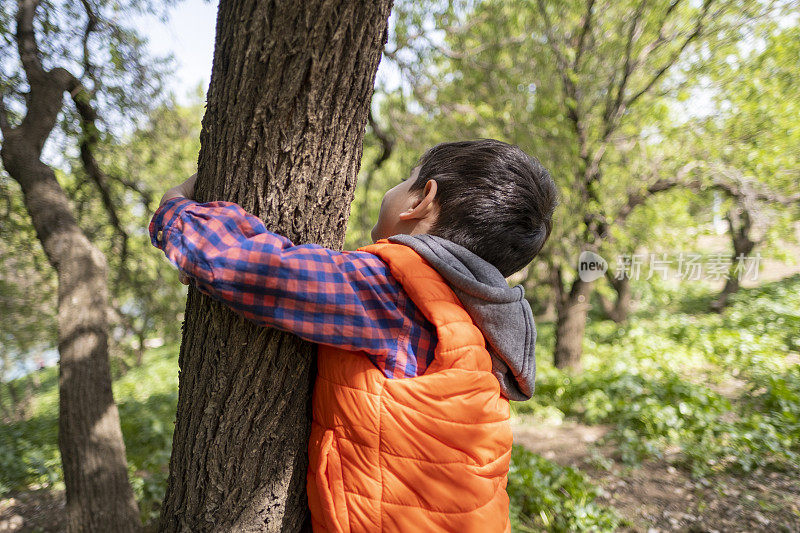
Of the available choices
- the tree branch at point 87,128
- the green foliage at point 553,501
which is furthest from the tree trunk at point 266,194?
the tree branch at point 87,128

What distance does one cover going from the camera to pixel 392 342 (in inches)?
42.1

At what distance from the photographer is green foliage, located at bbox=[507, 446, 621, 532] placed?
10.4 feet

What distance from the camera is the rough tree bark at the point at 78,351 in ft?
8.73

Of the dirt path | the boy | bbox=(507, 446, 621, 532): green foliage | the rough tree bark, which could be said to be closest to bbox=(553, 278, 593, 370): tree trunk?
the dirt path

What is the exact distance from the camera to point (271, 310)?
1.00 metres

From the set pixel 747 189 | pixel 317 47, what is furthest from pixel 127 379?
pixel 747 189

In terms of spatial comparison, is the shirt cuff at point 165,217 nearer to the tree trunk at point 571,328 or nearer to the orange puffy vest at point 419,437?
the orange puffy vest at point 419,437

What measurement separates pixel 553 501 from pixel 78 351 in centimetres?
352

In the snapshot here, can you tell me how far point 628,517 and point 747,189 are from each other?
4874 millimetres

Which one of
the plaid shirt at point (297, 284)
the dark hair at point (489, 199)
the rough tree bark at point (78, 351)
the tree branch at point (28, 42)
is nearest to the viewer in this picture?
the plaid shirt at point (297, 284)

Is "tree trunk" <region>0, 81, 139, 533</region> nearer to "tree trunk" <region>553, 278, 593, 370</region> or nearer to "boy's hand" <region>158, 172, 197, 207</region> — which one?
"boy's hand" <region>158, 172, 197, 207</region>

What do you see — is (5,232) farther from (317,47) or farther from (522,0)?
(522,0)

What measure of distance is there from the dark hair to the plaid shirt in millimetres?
267

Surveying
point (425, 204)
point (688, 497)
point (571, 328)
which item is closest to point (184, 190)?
point (425, 204)
